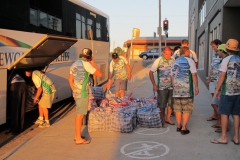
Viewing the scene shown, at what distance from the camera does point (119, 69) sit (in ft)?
28.1

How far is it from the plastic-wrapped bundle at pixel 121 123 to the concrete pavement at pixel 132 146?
110 mm

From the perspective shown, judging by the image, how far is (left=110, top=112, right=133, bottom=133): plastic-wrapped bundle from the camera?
630 centimetres

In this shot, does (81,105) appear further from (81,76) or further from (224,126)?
(224,126)

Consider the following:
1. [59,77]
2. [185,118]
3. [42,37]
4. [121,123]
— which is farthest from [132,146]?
[59,77]

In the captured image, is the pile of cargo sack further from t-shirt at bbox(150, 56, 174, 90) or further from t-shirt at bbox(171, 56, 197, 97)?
t-shirt at bbox(171, 56, 197, 97)

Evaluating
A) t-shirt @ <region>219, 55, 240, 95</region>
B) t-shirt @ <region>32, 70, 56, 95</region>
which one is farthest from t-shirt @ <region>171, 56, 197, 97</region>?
t-shirt @ <region>32, 70, 56, 95</region>

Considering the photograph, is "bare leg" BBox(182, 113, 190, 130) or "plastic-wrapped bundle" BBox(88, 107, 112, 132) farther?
"plastic-wrapped bundle" BBox(88, 107, 112, 132)

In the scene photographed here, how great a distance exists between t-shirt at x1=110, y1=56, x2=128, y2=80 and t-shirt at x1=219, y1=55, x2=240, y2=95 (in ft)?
12.0

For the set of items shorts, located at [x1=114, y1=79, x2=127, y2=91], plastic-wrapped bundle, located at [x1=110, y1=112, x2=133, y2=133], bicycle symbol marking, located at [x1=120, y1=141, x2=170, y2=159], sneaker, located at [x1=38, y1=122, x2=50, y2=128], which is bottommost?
bicycle symbol marking, located at [x1=120, y1=141, x2=170, y2=159]

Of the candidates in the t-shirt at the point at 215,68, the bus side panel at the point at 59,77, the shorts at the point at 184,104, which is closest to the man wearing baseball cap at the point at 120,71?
the bus side panel at the point at 59,77

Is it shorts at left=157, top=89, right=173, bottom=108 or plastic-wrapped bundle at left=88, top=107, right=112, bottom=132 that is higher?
shorts at left=157, top=89, right=173, bottom=108

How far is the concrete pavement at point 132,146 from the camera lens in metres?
5.02

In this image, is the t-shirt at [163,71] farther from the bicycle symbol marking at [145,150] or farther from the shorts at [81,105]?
the shorts at [81,105]

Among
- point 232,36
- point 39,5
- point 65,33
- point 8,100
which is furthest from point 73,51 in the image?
point 232,36
